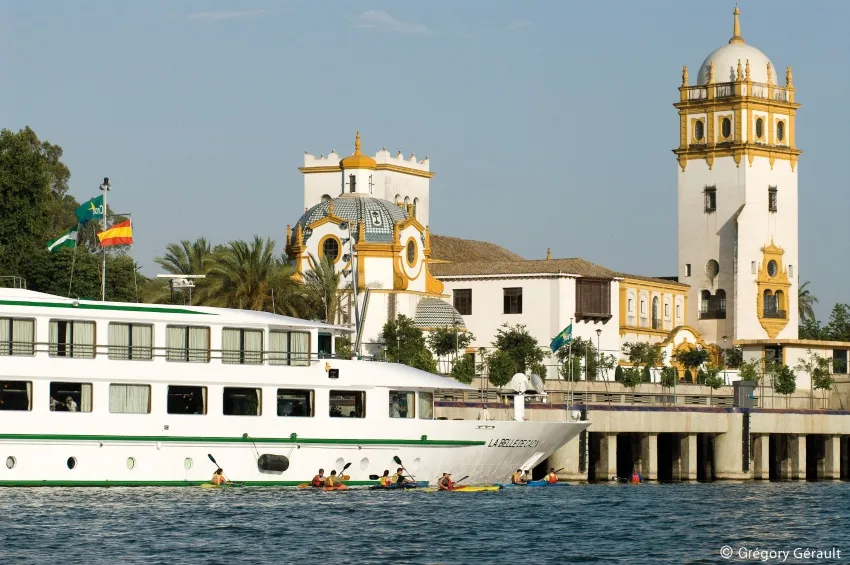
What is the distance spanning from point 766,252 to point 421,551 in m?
82.3

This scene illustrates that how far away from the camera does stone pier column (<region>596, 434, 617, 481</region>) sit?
70.1 m

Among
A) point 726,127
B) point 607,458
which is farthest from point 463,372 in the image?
point 726,127

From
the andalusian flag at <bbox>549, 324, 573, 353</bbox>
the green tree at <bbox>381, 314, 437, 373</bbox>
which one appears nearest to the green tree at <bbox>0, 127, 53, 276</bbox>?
the green tree at <bbox>381, 314, 437, 373</bbox>

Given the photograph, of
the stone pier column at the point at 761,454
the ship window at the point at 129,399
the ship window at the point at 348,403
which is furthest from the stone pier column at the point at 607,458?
the ship window at the point at 129,399

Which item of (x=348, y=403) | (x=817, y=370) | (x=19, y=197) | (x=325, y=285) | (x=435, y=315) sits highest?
(x=19, y=197)

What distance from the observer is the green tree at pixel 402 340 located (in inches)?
3681

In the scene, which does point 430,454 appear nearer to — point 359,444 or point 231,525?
point 359,444

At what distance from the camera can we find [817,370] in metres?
103

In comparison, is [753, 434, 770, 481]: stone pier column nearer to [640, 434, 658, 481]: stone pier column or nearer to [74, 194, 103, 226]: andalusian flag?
[640, 434, 658, 481]: stone pier column

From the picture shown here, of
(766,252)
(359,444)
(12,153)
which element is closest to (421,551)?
(359,444)

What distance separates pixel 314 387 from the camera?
54656 millimetres

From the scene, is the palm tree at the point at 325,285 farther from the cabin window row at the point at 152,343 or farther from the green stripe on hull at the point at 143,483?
the green stripe on hull at the point at 143,483
